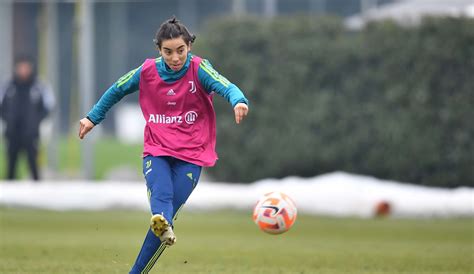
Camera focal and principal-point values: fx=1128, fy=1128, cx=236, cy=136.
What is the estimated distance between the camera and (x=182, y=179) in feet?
29.5

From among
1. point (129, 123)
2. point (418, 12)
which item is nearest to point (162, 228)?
point (418, 12)

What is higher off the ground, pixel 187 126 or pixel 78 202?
pixel 187 126

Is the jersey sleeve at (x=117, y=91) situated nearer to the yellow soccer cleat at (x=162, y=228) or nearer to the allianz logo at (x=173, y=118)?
the allianz logo at (x=173, y=118)

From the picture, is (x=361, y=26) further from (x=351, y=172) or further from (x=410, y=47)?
(x=351, y=172)

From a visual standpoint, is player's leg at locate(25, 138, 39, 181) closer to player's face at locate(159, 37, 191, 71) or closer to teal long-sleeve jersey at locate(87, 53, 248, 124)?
teal long-sleeve jersey at locate(87, 53, 248, 124)

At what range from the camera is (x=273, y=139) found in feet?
75.0

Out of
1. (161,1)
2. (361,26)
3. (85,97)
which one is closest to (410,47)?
(361,26)

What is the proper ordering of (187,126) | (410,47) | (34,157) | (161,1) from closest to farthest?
(187,126) < (410,47) < (34,157) < (161,1)

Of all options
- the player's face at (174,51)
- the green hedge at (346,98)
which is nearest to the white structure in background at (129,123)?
the green hedge at (346,98)

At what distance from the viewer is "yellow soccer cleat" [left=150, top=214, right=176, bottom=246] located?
8328mm

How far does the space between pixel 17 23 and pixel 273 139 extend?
85.7ft

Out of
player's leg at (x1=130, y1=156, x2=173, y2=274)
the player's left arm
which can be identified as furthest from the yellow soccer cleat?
the player's left arm

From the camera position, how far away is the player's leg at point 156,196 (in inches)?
341

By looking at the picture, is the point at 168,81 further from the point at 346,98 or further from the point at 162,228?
the point at 346,98
